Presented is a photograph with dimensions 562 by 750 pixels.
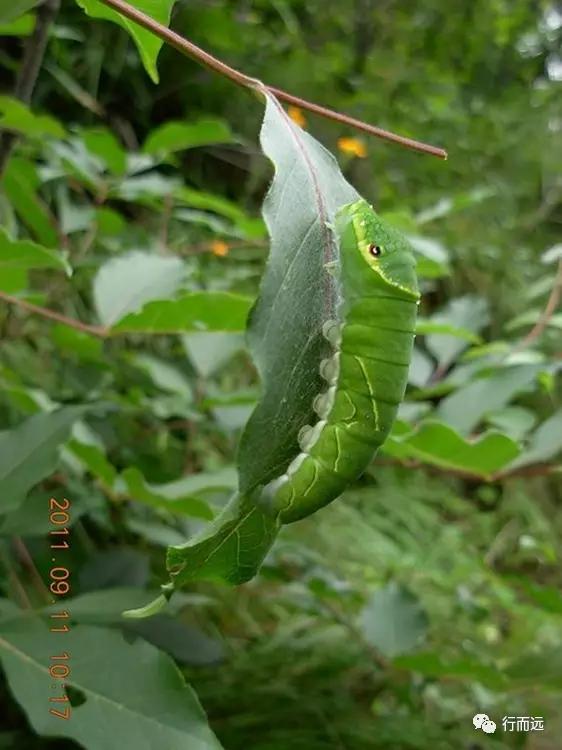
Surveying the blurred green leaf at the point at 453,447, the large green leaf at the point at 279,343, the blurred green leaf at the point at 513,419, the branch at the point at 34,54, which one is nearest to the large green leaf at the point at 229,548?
the large green leaf at the point at 279,343

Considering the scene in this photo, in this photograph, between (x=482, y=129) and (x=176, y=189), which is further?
(x=482, y=129)

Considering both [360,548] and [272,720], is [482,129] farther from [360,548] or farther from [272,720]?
[272,720]

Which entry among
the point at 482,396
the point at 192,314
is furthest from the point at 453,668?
the point at 192,314

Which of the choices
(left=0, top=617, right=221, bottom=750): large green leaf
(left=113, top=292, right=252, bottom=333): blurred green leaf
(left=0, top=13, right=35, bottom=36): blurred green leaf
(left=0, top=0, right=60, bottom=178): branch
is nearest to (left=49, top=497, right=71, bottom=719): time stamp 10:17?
(left=0, top=617, right=221, bottom=750): large green leaf

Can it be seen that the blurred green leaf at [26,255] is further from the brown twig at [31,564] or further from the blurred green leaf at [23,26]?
the brown twig at [31,564]

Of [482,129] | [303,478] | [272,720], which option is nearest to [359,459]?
[303,478]

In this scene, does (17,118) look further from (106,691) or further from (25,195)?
(106,691)

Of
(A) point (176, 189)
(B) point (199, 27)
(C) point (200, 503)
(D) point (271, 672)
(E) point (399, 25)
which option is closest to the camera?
(C) point (200, 503)
